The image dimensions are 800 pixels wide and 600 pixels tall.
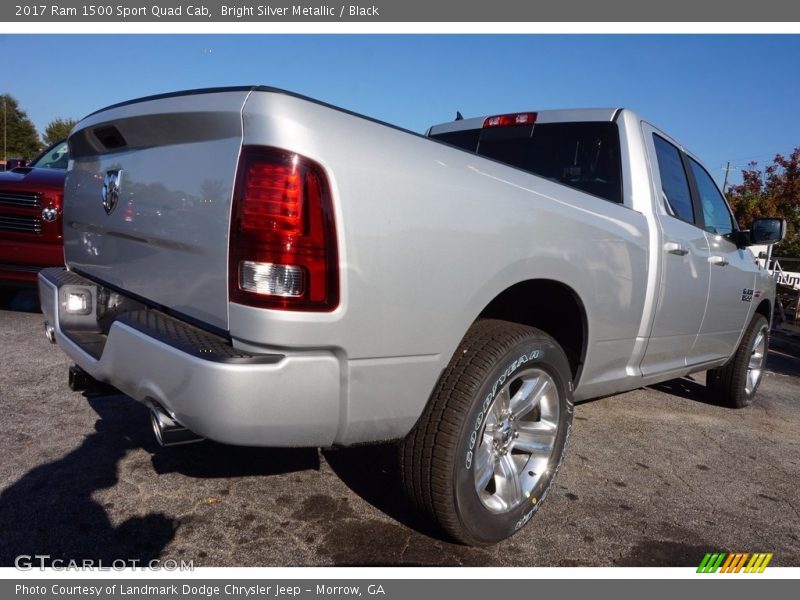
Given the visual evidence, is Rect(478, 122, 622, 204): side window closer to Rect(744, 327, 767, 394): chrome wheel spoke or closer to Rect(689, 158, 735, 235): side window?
Rect(689, 158, 735, 235): side window

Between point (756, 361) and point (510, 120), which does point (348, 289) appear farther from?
point (756, 361)

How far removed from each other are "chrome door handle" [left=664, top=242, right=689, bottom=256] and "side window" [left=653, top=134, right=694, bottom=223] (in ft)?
0.89

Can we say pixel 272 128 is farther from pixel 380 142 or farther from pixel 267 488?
pixel 267 488

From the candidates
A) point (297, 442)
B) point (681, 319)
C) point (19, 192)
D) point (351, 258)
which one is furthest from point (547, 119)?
point (19, 192)

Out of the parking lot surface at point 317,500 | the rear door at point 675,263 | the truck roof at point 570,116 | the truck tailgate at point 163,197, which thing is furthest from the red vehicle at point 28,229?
the rear door at point 675,263

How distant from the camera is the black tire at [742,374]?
4848 mm

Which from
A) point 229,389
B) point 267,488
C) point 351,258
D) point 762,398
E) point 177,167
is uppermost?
point 177,167

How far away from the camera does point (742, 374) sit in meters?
4.88

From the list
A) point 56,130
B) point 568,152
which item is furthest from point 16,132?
point 568,152

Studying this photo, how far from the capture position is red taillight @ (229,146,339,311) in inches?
69.2

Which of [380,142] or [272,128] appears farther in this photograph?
[380,142]

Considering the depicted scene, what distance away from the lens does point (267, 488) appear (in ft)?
9.24

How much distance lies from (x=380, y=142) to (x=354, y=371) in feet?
2.29

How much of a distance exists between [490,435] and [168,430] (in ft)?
3.98
